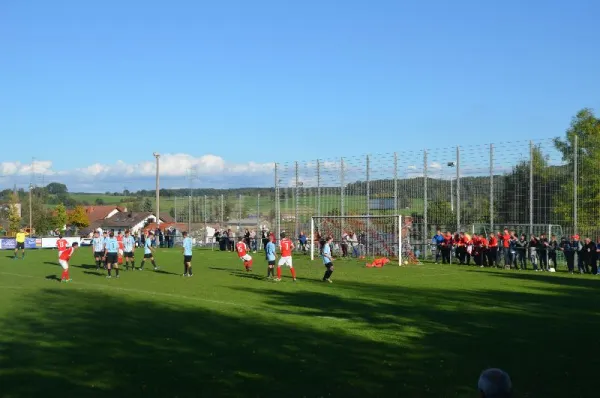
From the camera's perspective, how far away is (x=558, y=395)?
10.5m

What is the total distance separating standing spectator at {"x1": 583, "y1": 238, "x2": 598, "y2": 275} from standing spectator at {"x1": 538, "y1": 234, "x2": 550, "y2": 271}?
192 cm

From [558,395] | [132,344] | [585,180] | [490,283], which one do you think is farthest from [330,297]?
[585,180]

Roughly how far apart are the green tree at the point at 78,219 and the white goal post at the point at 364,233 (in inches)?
2990

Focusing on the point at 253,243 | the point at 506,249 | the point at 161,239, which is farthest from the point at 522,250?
the point at 161,239

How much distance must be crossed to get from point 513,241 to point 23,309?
2427cm

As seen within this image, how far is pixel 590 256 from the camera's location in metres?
33.2

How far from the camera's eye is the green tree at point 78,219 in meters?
116

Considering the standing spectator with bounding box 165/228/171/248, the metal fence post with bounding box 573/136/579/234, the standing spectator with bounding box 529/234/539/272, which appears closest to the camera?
the standing spectator with bounding box 529/234/539/272

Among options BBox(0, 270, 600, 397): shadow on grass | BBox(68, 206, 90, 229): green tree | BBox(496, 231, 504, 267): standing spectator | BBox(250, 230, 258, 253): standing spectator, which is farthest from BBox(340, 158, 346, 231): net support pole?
BBox(68, 206, 90, 229): green tree

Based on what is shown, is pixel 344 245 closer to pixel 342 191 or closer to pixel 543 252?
pixel 342 191

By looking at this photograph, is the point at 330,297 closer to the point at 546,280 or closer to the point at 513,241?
the point at 546,280

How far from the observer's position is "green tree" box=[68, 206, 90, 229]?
380ft

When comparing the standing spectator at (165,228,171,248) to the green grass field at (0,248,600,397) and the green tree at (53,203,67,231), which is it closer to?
the green grass field at (0,248,600,397)

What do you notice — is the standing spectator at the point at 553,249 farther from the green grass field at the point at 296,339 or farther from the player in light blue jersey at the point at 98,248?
the player in light blue jersey at the point at 98,248
